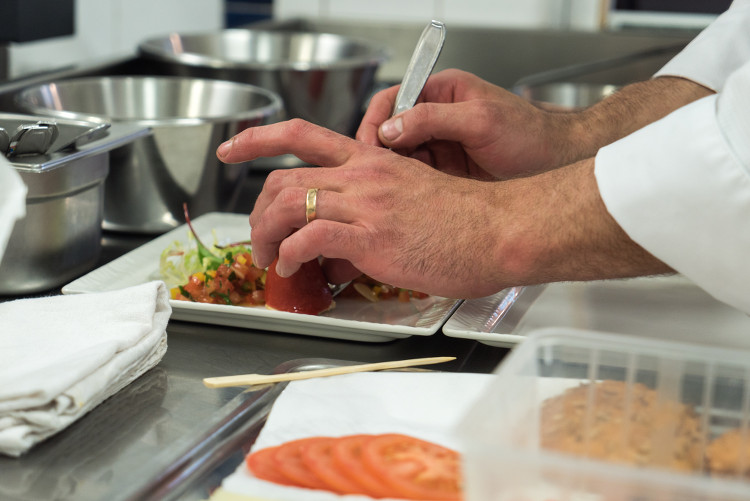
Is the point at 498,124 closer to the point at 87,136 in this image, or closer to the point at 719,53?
the point at 719,53

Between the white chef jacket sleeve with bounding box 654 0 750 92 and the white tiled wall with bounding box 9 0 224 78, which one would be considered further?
the white tiled wall with bounding box 9 0 224 78

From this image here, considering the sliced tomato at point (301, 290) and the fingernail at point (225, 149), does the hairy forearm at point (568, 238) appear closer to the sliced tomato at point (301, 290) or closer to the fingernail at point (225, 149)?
the sliced tomato at point (301, 290)

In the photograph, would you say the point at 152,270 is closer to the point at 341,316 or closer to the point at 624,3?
the point at 341,316

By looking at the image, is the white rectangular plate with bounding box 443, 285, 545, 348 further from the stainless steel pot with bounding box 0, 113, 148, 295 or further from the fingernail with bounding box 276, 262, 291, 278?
the stainless steel pot with bounding box 0, 113, 148, 295

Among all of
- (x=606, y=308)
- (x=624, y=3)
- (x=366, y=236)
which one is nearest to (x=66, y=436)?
(x=366, y=236)

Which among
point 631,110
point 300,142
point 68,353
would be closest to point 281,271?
point 300,142

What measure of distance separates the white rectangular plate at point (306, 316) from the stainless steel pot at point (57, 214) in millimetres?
40

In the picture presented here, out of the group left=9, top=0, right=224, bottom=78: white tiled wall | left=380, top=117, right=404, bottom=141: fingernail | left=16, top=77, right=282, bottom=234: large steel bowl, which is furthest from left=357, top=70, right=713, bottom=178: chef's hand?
left=9, top=0, right=224, bottom=78: white tiled wall

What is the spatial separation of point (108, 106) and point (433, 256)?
0.85m

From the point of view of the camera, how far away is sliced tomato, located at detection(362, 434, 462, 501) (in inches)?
23.9

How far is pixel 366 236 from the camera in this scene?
2.96 feet

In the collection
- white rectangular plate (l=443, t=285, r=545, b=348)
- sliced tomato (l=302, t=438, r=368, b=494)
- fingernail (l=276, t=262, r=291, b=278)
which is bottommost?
sliced tomato (l=302, t=438, r=368, b=494)

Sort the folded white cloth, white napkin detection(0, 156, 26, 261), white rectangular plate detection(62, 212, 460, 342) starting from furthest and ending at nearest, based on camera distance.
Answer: white rectangular plate detection(62, 212, 460, 342) < the folded white cloth < white napkin detection(0, 156, 26, 261)

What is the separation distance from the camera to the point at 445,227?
0.89 metres
